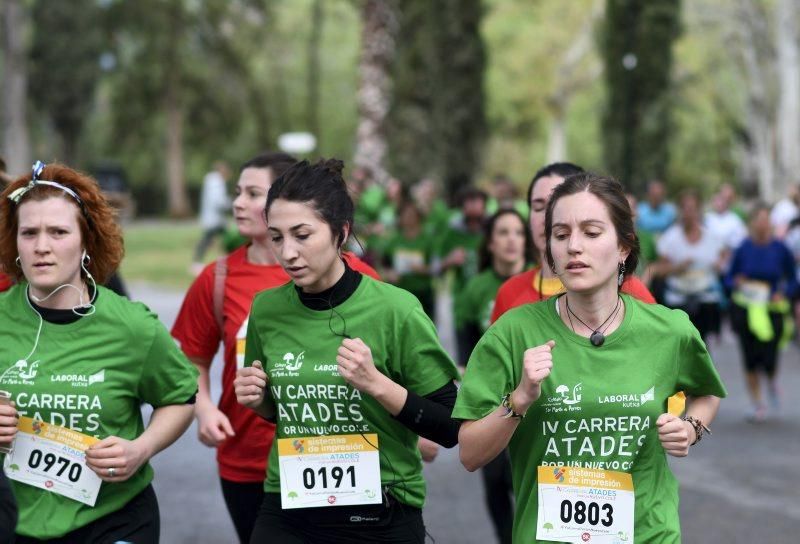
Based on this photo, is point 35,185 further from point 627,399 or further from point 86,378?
point 627,399

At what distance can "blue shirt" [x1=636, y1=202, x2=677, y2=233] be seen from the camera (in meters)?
17.5

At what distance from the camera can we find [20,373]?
407 centimetres

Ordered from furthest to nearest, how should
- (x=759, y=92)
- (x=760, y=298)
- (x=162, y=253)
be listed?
1. (x=759, y=92)
2. (x=162, y=253)
3. (x=760, y=298)

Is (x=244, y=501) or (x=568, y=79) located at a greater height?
(x=244, y=501)

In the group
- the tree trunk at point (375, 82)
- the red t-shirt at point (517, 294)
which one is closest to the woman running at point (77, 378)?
the red t-shirt at point (517, 294)

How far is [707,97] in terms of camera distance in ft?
171

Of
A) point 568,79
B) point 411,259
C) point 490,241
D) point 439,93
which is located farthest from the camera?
point 568,79

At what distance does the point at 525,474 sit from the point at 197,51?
153 ft

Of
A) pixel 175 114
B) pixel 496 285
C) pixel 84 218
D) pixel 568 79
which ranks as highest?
pixel 84 218

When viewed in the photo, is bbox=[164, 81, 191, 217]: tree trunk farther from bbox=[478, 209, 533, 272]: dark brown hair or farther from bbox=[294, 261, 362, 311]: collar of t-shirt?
bbox=[294, 261, 362, 311]: collar of t-shirt

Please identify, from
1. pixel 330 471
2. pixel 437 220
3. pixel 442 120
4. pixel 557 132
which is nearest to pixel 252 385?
pixel 330 471

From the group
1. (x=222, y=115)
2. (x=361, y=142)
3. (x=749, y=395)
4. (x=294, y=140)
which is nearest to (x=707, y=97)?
(x=222, y=115)

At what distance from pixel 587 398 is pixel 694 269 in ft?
30.0

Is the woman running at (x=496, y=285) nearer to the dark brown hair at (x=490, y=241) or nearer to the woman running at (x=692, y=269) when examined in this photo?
the dark brown hair at (x=490, y=241)
